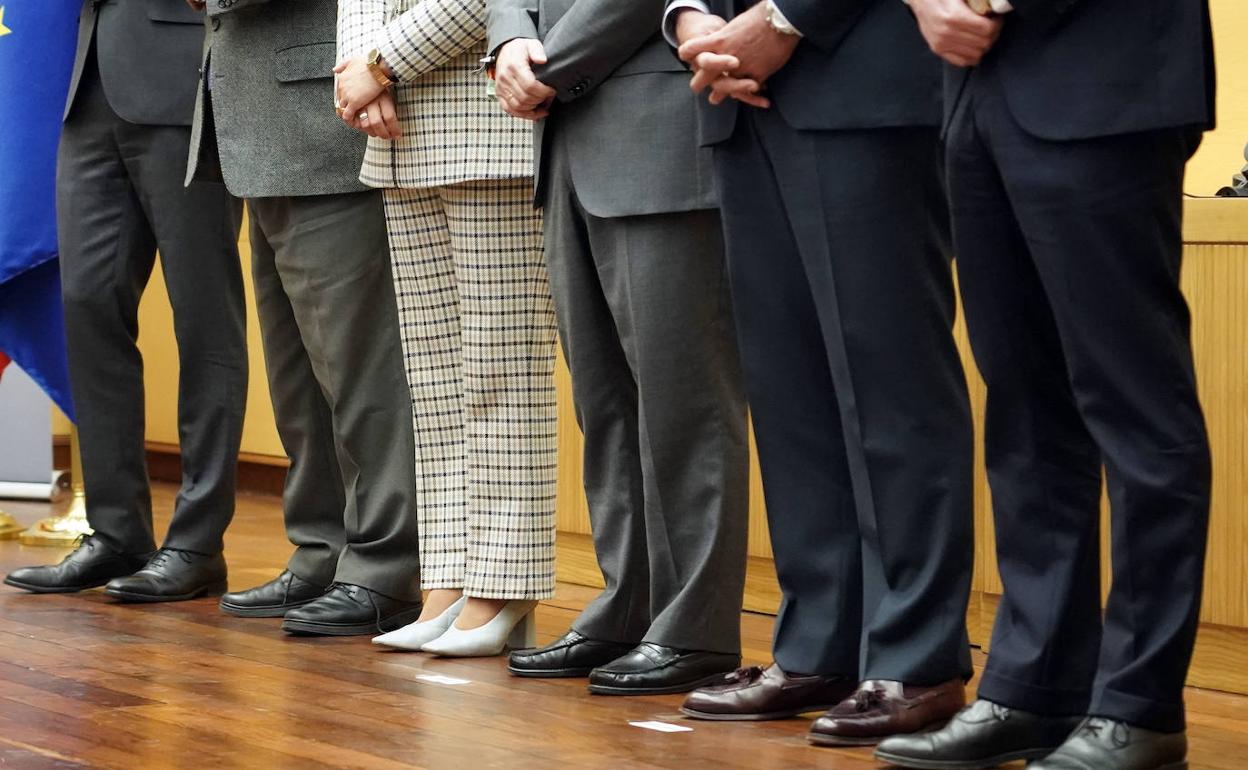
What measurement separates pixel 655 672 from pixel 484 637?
40cm

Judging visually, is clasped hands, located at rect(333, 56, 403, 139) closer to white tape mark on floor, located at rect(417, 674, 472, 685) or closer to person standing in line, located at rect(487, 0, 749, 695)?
person standing in line, located at rect(487, 0, 749, 695)

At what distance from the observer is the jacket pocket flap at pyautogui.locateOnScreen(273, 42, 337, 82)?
2814 mm

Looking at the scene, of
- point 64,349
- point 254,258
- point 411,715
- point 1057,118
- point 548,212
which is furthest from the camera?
point 64,349

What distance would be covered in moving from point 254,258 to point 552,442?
28.4 inches

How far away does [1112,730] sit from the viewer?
65.5 inches

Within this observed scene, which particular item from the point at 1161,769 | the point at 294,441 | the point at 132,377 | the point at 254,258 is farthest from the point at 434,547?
the point at 1161,769

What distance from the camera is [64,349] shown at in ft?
12.0

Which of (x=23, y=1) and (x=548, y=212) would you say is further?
(x=23, y=1)

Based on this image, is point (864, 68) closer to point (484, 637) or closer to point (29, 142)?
point (484, 637)

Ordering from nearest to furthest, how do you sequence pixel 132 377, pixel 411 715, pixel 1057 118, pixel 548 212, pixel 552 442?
pixel 1057 118, pixel 411 715, pixel 548 212, pixel 552 442, pixel 132 377

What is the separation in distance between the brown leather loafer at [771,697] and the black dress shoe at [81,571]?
1525 mm

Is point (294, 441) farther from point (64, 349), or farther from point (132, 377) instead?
point (64, 349)

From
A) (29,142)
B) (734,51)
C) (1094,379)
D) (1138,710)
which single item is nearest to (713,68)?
(734,51)

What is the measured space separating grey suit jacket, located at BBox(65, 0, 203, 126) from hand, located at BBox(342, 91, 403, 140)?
0.66 metres
